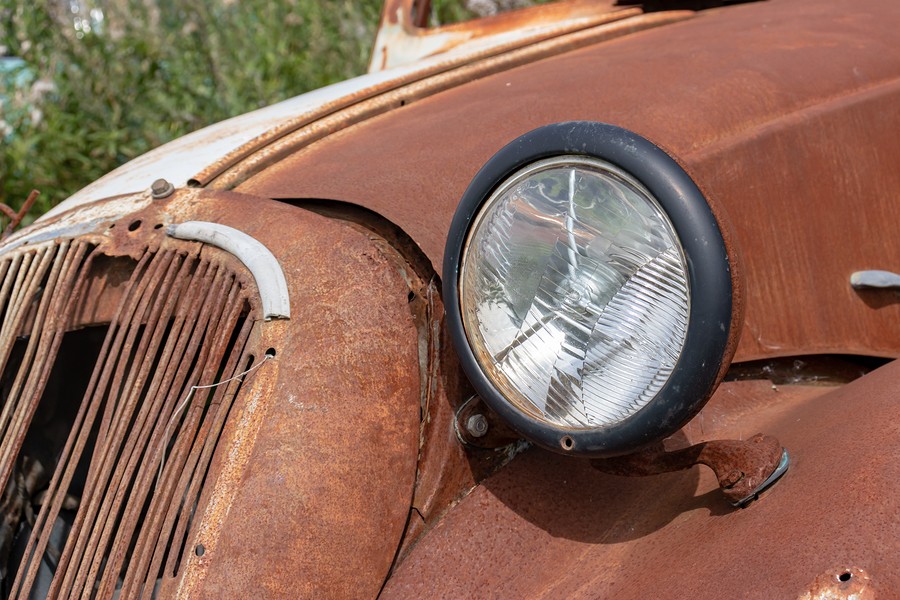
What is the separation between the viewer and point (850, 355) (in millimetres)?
1807

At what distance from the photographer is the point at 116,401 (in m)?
1.47

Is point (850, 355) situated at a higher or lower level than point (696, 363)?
lower

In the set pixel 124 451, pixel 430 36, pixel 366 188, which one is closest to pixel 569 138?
pixel 366 188

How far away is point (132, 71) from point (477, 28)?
2955 millimetres

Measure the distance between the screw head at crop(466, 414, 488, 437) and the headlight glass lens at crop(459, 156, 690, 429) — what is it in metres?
0.15

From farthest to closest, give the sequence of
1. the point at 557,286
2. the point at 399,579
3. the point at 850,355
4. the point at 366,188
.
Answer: the point at 850,355 → the point at 366,188 → the point at 399,579 → the point at 557,286

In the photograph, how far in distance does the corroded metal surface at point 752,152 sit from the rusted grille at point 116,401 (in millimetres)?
282

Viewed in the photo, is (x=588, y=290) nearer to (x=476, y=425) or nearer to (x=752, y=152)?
(x=476, y=425)

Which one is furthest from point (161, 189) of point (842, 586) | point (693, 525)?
point (842, 586)

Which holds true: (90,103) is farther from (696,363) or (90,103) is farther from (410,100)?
(696,363)

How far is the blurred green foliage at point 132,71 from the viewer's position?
15.1 ft

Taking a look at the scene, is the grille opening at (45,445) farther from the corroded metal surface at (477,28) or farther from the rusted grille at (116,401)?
the corroded metal surface at (477,28)

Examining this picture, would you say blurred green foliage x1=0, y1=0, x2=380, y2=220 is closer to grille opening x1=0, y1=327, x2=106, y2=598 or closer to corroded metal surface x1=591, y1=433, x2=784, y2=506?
grille opening x1=0, y1=327, x2=106, y2=598

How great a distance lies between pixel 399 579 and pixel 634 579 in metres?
0.31
